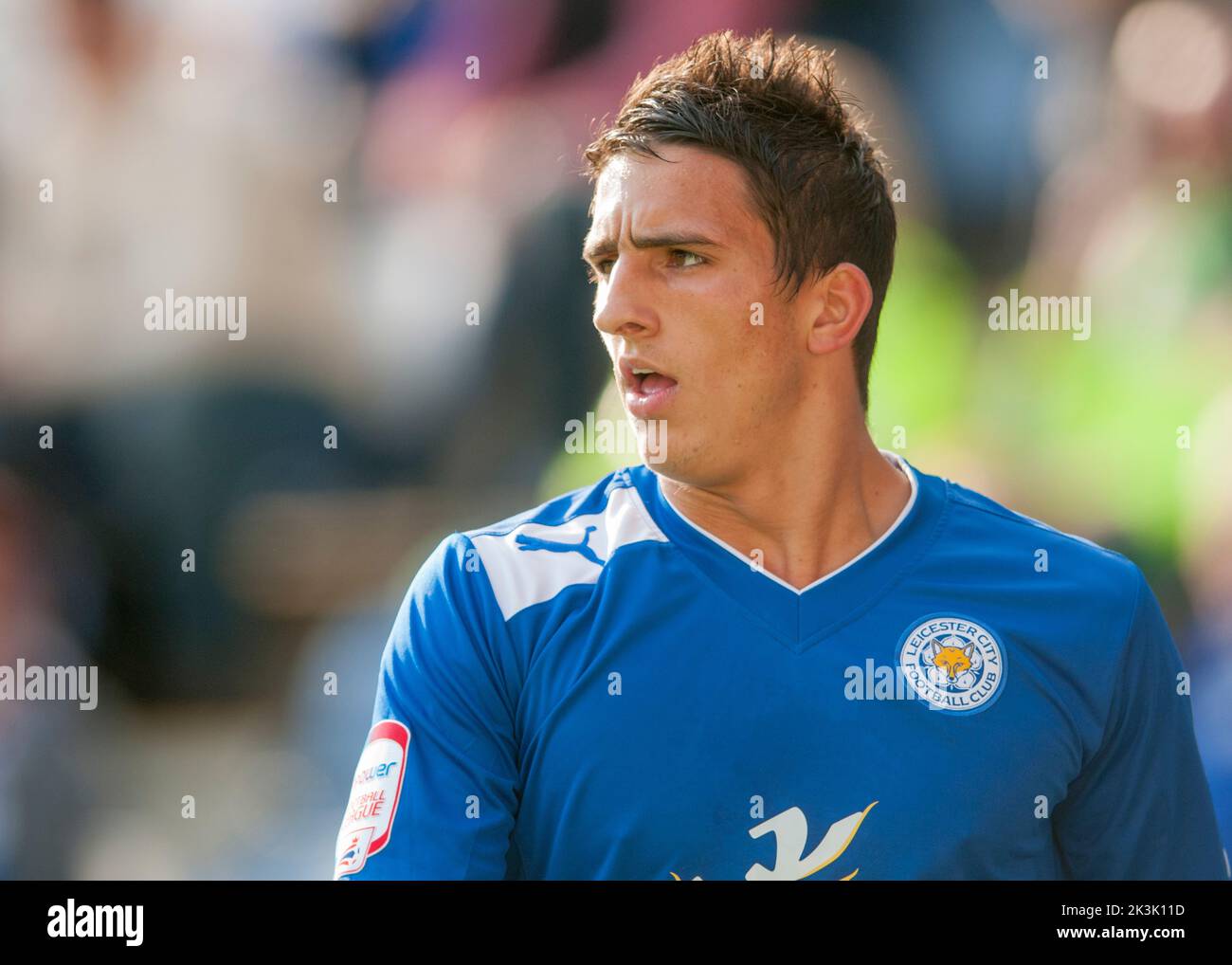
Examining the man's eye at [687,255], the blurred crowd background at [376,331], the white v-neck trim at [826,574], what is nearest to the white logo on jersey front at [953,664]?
the white v-neck trim at [826,574]

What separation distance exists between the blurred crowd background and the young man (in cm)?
73

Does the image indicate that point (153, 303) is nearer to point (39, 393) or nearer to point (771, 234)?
point (39, 393)

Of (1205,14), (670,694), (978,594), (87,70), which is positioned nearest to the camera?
(670,694)

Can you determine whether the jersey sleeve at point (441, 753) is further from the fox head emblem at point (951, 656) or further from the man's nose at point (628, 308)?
the fox head emblem at point (951, 656)

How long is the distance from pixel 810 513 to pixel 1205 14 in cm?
153

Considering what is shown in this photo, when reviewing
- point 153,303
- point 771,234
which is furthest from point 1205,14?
point 153,303

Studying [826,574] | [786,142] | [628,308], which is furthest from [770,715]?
[786,142]

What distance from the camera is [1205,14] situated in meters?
2.42

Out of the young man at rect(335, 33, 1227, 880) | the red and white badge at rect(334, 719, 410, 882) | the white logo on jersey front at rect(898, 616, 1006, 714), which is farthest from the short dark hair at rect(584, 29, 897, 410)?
the red and white badge at rect(334, 719, 410, 882)

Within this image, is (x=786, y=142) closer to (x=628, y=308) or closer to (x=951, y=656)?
(x=628, y=308)

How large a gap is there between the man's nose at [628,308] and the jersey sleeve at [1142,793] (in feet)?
2.71

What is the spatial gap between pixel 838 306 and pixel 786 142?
0.26 m

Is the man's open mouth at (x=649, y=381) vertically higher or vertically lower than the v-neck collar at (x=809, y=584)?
higher

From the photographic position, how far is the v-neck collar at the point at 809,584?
1643 mm
